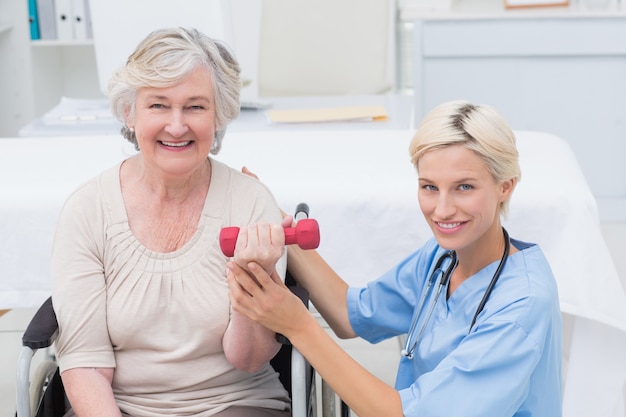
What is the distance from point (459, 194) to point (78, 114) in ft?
5.59

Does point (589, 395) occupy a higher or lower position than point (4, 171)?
lower

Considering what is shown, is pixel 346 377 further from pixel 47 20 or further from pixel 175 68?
pixel 47 20

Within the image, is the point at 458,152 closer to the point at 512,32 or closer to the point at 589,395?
the point at 589,395

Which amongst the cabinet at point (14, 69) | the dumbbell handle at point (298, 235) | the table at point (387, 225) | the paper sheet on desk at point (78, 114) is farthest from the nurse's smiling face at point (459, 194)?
the cabinet at point (14, 69)

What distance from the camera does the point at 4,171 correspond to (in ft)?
6.93

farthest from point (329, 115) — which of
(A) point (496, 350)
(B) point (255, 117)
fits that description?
(A) point (496, 350)

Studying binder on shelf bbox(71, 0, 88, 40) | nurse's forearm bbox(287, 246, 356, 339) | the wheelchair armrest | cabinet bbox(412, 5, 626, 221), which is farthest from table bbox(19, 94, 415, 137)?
binder on shelf bbox(71, 0, 88, 40)

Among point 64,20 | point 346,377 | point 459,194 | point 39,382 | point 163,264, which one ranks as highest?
point 64,20

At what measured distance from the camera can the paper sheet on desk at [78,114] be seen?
2.80m

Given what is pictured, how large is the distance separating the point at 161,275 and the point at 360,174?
64 centimetres

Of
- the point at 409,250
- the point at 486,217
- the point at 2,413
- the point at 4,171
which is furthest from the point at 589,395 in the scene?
the point at 2,413

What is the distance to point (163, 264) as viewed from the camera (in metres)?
1.52

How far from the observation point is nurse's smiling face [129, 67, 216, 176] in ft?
4.84

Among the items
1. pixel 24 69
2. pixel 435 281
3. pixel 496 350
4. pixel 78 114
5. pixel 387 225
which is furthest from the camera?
pixel 24 69
